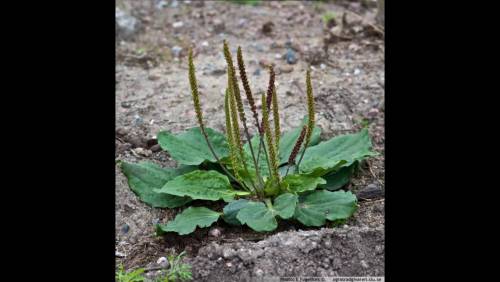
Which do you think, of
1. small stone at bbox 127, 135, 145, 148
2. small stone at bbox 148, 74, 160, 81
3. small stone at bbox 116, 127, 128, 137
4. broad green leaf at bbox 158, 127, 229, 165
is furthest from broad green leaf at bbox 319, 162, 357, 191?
small stone at bbox 148, 74, 160, 81

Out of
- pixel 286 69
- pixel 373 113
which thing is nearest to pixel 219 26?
pixel 286 69

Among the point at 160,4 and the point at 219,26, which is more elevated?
the point at 160,4

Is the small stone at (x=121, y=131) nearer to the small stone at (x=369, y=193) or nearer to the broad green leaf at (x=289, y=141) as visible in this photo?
the broad green leaf at (x=289, y=141)

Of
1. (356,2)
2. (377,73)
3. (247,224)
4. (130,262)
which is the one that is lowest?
(130,262)

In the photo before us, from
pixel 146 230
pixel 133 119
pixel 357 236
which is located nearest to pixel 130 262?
pixel 146 230

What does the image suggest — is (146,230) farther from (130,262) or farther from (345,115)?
(345,115)

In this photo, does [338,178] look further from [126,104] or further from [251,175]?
[126,104]
